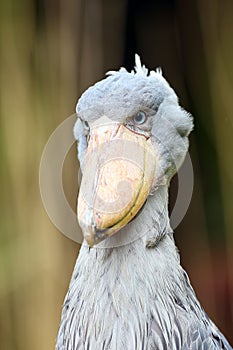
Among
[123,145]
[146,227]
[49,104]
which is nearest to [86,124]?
[123,145]

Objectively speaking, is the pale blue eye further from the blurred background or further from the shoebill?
the blurred background

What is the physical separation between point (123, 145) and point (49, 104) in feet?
3.35

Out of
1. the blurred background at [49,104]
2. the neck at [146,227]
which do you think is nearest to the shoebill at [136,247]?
the neck at [146,227]

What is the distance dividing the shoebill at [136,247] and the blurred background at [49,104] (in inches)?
34.8

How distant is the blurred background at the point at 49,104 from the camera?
2.54 m

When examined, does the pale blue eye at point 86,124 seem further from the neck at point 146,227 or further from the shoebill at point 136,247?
the neck at point 146,227

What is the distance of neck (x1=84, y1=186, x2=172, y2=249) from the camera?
5.26ft

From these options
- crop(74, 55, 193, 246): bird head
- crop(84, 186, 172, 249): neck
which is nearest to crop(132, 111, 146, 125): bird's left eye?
crop(74, 55, 193, 246): bird head

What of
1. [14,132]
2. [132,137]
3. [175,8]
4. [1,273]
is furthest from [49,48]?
[132,137]

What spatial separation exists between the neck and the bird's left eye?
0.37ft

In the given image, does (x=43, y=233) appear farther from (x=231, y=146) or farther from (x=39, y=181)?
(x=231, y=146)

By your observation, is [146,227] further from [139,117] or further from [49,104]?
[49,104]

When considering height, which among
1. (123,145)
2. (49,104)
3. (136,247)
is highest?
(49,104)

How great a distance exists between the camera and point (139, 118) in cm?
160
